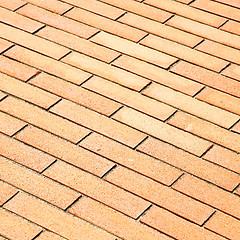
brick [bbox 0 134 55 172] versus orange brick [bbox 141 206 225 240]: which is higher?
brick [bbox 0 134 55 172]

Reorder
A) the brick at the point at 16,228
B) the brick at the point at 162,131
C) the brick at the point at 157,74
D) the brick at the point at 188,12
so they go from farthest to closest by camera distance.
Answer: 1. the brick at the point at 188,12
2. the brick at the point at 157,74
3. the brick at the point at 162,131
4. the brick at the point at 16,228

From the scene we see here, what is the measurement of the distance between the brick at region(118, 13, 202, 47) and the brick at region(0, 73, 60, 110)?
31.6 inches

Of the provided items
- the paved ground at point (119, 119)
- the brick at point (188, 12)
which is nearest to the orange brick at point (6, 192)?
the paved ground at point (119, 119)

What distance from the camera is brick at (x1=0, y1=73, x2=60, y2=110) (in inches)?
123

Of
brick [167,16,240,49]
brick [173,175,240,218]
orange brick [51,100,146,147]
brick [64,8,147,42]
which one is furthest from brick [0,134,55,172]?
brick [167,16,240,49]

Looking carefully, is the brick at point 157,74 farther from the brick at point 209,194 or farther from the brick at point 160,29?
the brick at point 209,194

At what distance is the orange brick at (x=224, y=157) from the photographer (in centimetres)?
286

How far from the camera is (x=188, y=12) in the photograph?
3.75 m

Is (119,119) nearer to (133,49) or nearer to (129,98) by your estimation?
(129,98)

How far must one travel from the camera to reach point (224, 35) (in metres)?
3.60

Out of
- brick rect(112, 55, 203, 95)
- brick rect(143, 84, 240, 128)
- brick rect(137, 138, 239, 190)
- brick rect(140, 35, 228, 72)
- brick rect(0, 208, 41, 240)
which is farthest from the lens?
brick rect(140, 35, 228, 72)

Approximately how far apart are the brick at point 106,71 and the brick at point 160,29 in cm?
42

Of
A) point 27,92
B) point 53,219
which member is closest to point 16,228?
point 53,219

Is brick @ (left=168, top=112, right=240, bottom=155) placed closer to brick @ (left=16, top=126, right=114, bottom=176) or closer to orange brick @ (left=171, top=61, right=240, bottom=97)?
orange brick @ (left=171, top=61, right=240, bottom=97)
